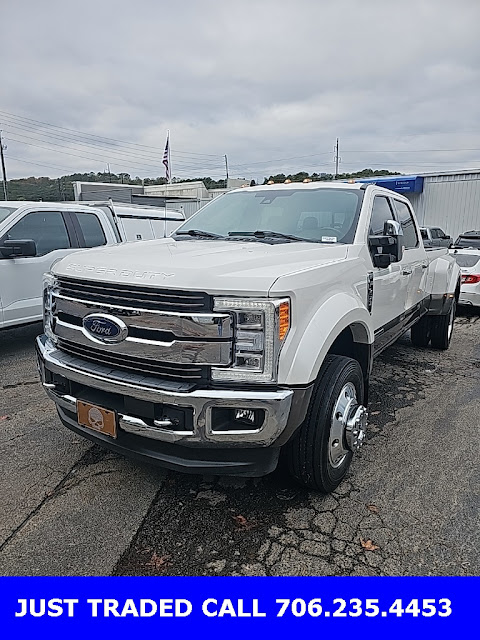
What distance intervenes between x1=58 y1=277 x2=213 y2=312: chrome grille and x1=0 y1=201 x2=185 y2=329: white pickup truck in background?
138 inches

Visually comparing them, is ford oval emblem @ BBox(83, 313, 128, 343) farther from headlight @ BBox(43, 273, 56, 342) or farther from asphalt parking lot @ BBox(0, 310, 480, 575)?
asphalt parking lot @ BBox(0, 310, 480, 575)

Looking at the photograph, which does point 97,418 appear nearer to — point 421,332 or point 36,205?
point 36,205

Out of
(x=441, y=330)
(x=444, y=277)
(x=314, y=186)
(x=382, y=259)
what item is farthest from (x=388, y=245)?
(x=441, y=330)

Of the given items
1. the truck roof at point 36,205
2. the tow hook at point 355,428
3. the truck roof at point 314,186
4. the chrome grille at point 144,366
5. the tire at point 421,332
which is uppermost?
the truck roof at point 314,186

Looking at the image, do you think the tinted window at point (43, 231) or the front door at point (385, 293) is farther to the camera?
the tinted window at point (43, 231)

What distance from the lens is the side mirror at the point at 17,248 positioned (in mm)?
5859

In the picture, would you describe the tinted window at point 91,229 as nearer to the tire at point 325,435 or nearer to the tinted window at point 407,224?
the tinted window at point 407,224

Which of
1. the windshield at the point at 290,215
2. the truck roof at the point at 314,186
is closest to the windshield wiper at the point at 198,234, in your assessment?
the windshield at the point at 290,215

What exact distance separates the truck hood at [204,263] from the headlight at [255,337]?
7cm

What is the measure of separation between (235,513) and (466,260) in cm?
814

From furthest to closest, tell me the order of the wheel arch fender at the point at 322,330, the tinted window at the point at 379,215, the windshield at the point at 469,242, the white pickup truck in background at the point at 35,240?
the windshield at the point at 469,242
the white pickup truck in background at the point at 35,240
the tinted window at the point at 379,215
the wheel arch fender at the point at 322,330

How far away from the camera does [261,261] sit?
113 inches

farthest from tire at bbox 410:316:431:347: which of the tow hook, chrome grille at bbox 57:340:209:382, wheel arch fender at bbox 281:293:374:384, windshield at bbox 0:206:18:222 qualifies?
windshield at bbox 0:206:18:222

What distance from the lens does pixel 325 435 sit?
9.41ft
